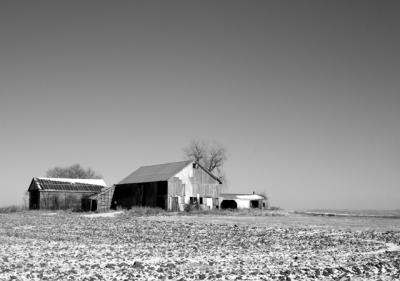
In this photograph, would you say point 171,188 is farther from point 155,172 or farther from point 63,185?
point 63,185

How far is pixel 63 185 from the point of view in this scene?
7656 centimetres

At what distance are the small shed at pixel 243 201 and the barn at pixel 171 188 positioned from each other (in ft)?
54.2

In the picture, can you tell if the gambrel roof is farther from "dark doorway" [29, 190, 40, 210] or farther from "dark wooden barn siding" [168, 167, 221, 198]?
"dark doorway" [29, 190, 40, 210]

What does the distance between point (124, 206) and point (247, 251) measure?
53171mm

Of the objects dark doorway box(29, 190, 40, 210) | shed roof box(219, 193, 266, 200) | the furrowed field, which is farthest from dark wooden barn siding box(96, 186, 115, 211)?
the furrowed field

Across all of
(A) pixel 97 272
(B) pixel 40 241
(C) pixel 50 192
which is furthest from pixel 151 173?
(A) pixel 97 272

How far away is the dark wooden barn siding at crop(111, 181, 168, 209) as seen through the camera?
63844 millimetres

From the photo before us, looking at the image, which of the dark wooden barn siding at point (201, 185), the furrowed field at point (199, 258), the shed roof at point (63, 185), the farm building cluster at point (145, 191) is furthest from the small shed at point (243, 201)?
the furrowed field at point (199, 258)

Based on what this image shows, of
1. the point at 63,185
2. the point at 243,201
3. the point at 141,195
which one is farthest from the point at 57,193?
the point at 243,201

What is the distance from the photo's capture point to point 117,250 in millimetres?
18000

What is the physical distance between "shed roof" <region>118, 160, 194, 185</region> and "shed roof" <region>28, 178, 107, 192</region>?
8739mm

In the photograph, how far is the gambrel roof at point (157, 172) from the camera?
65206 mm

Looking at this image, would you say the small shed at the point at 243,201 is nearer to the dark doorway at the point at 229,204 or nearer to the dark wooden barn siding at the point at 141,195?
the dark doorway at the point at 229,204

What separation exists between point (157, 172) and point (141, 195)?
442cm
